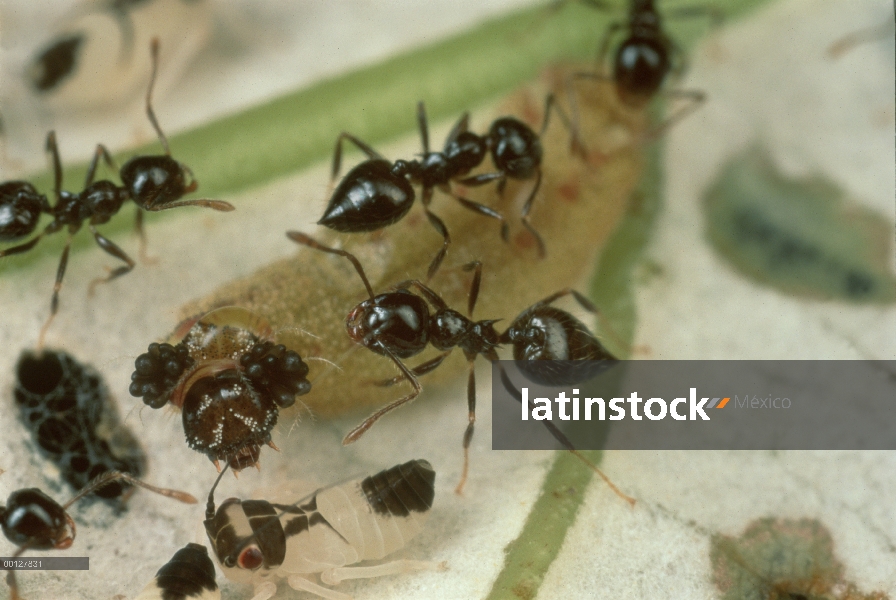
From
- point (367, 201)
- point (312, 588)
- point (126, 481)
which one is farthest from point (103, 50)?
point (312, 588)

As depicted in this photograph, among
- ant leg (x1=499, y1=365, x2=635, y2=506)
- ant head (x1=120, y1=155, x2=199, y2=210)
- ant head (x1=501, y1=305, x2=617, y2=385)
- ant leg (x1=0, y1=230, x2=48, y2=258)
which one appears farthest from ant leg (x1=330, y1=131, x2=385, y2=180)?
ant leg (x1=499, y1=365, x2=635, y2=506)

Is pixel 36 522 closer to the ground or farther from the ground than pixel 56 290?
closer to the ground

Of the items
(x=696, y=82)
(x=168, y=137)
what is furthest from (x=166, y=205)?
(x=696, y=82)

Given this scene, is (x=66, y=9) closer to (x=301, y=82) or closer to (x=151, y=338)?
(x=301, y=82)

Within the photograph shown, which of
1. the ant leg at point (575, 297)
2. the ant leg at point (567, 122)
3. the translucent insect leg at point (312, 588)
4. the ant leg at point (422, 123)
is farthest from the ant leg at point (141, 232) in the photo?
the ant leg at point (567, 122)

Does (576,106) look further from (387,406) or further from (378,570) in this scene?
(378,570)

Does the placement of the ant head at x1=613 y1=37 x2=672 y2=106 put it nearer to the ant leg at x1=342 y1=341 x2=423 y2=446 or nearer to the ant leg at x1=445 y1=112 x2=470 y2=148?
the ant leg at x1=445 y1=112 x2=470 y2=148
